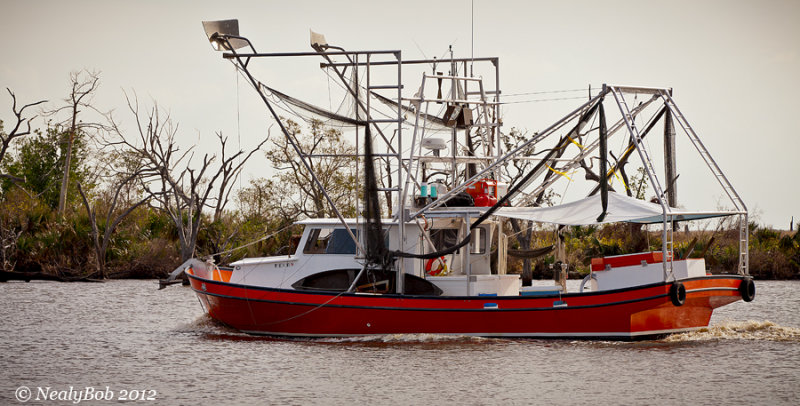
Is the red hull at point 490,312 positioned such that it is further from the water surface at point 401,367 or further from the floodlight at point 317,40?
the floodlight at point 317,40

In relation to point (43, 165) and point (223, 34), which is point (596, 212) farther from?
point (43, 165)

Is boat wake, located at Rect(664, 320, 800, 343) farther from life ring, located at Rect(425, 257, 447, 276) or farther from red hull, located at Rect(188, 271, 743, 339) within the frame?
life ring, located at Rect(425, 257, 447, 276)

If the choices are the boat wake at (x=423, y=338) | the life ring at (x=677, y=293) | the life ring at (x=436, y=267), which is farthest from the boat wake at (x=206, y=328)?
the life ring at (x=677, y=293)

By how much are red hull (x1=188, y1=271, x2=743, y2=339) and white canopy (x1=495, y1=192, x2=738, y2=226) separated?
1310 mm

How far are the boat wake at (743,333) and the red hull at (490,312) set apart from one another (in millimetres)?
311

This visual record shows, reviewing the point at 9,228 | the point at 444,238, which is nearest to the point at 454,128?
the point at 444,238

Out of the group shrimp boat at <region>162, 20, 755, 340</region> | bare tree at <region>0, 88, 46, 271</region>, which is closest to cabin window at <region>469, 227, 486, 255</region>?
shrimp boat at <region>162, 20, 755, 340</region>

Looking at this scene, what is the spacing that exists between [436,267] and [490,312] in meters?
1.81

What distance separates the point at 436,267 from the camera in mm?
18266

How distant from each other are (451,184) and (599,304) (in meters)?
4.04

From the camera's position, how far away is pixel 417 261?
58.6 feet

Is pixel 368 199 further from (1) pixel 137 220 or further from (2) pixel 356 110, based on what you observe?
(1) pixel 137 220

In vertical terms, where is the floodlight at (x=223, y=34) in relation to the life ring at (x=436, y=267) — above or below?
above

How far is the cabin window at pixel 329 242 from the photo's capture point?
1830cm
